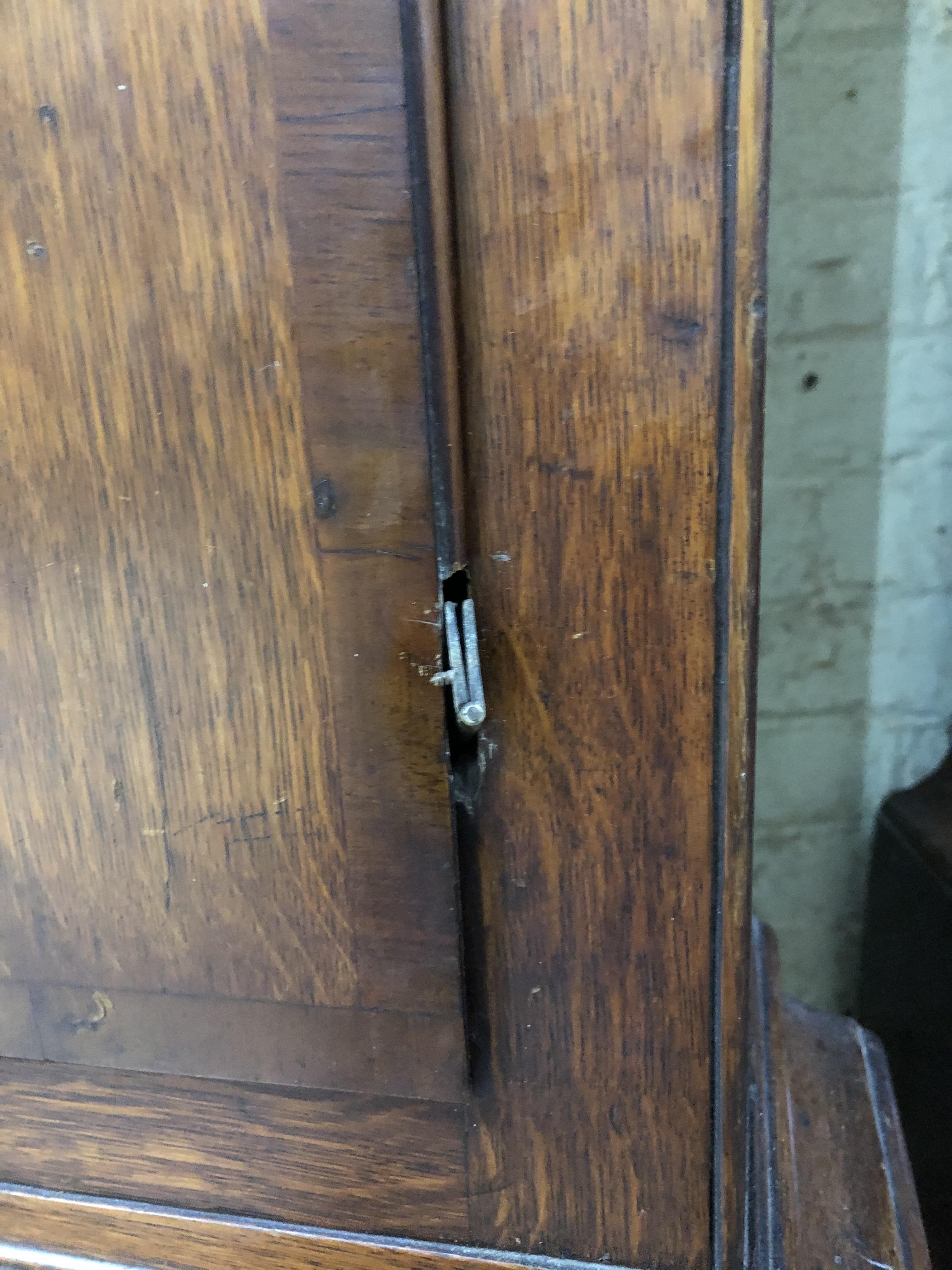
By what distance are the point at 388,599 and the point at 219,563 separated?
78 mm

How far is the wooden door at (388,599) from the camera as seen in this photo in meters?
0.33

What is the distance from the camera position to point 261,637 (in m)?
0.39

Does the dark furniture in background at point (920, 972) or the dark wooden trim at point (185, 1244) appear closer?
the dark wooden trim at point (185, 1244)

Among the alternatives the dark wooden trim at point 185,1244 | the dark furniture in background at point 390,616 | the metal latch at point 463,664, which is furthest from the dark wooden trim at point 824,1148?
the metal latch at point 463,664

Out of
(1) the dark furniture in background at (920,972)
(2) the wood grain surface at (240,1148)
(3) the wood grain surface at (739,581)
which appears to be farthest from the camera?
(1) the dark furniture in background at (920,972)

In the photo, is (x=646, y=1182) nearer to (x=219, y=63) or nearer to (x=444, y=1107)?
(x=444, y=1107)

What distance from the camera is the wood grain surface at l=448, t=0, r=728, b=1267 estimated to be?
321 millimetres

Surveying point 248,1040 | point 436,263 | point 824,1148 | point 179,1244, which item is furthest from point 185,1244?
point 436,263

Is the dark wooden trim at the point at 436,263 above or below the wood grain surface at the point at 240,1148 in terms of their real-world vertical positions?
above

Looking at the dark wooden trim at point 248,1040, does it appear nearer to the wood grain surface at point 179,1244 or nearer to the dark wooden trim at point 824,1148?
the wood grain surface at point 179,1244

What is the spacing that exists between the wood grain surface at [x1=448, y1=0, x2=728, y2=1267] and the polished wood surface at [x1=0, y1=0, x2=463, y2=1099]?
0.03 m

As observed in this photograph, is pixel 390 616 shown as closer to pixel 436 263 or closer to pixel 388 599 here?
pixel 388 599

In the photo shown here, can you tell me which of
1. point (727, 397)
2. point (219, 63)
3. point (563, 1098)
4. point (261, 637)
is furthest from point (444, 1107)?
point (219, 63)

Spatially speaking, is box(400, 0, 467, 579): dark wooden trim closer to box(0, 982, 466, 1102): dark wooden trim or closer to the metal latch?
the metal latch
